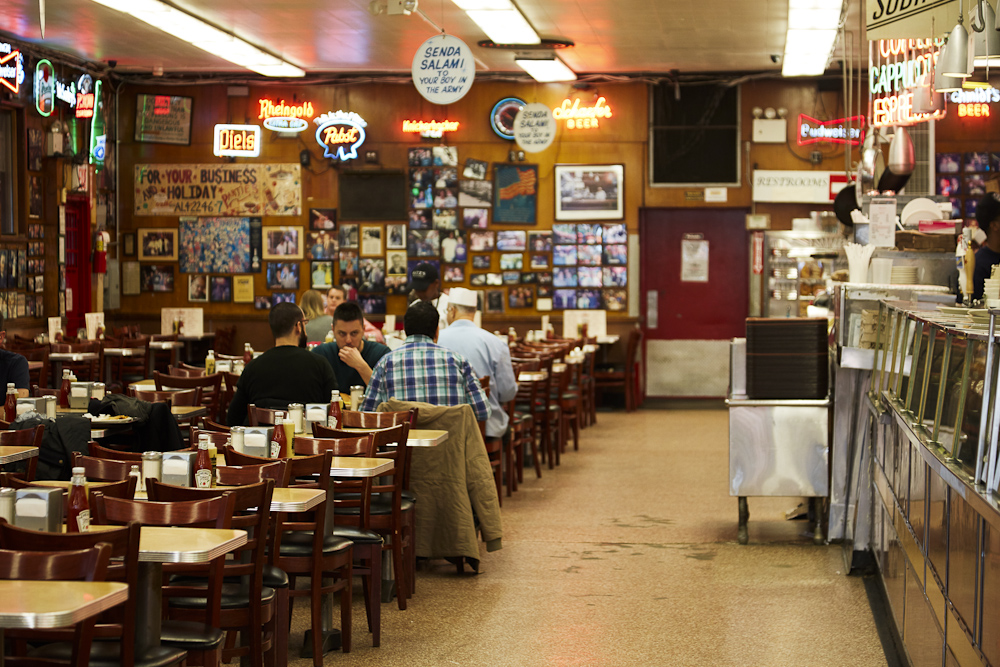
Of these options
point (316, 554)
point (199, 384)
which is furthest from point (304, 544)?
point (199, 384)

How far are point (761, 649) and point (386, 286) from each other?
11.1 metres

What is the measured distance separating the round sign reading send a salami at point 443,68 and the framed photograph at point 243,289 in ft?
21.1

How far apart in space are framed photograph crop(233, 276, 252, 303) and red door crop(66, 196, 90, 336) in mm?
1907

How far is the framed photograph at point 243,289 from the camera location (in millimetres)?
15883

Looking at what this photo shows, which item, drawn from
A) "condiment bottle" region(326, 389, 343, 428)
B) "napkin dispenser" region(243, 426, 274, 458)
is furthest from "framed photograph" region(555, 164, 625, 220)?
"napkin dispenser" region(243, 426, 274, 458)

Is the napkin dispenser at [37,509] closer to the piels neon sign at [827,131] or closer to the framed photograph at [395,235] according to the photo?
the piels neon sign at [827,131]

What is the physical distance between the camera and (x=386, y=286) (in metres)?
15.7

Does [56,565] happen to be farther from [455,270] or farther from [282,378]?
[455,270]

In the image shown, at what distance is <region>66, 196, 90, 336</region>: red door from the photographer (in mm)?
14875

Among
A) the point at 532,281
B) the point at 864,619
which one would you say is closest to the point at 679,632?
the point at 864,619

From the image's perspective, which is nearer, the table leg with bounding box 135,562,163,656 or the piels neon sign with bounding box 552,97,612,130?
the table leg with bounding box 135,562,163,656

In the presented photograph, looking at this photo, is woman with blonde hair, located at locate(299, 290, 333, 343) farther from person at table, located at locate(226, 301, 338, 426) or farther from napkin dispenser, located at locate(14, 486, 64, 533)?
napkin dispenser, located at locate(14, 486, 64, 533)

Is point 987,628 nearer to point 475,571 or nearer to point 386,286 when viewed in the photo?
point 475,571

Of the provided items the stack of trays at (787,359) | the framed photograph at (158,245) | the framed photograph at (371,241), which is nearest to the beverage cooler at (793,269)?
the framed photograph at (371,241)
